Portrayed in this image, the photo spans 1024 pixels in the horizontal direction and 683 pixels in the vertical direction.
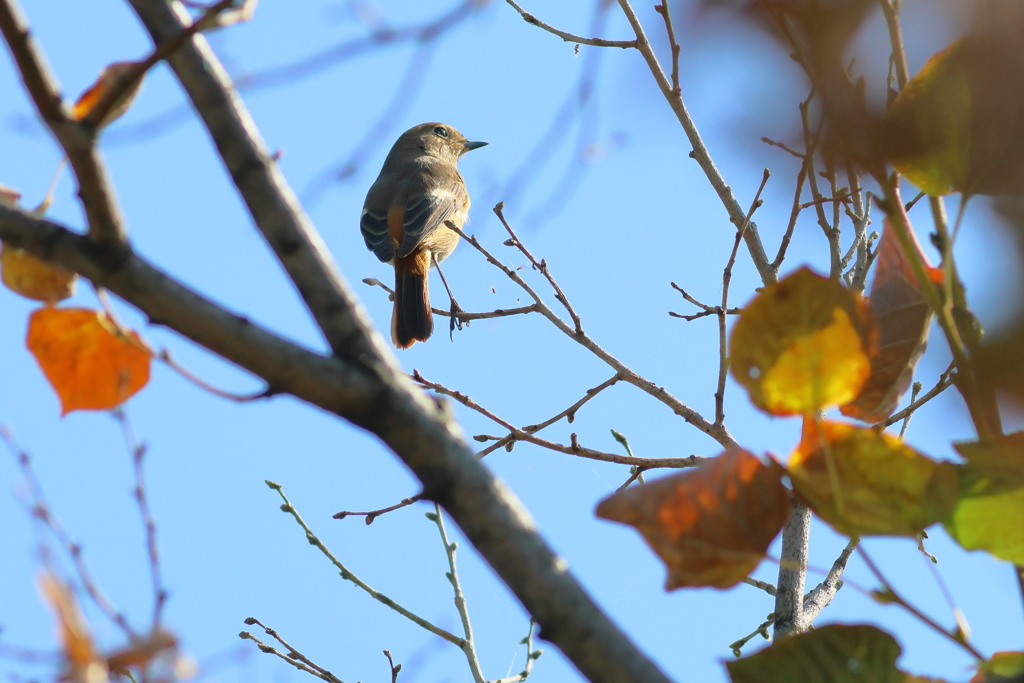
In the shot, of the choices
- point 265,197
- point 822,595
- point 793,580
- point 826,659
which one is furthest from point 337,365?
point 822,595

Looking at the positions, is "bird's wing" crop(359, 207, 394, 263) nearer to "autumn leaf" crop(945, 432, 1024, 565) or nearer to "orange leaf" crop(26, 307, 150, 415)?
"orange leaf" crop(26, 307, 150, 415)

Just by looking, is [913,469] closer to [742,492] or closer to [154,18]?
[742,492]

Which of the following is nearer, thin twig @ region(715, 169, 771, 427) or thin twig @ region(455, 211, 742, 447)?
thin twig @ region(715, 169, 771, 427)

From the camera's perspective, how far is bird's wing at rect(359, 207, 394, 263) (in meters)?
6.39

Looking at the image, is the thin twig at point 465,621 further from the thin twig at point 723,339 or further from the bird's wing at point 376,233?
the bird's wing at point 376,233

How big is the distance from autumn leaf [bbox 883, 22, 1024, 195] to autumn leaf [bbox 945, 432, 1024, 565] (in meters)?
0.29

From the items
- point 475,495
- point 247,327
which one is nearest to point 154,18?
point 247,327

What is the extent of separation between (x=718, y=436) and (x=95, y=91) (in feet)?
6.00

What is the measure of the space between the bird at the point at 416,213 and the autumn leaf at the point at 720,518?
4.16 meters

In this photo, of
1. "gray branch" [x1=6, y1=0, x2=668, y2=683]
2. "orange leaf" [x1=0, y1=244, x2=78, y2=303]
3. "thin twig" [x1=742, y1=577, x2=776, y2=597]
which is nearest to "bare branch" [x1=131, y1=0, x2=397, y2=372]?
"gray branch" [x1=6, y1=0, x2=668, y2=683]

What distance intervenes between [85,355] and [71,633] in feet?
2.07

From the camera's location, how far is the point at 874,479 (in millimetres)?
918

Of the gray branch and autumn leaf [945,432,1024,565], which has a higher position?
the gray branch

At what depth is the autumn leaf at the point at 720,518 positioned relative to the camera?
0.93m
